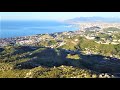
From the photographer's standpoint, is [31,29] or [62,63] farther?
[31,29]

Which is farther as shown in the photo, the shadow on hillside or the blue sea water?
the blue sea water

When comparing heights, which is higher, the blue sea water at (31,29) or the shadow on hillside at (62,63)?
the shadow on hillside at (62,63)

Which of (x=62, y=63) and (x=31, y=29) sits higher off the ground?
(x=62, y=63)

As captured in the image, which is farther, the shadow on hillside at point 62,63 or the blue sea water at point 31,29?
the blue sea water at point 31,29

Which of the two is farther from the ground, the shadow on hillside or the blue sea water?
the shadow on hillside
